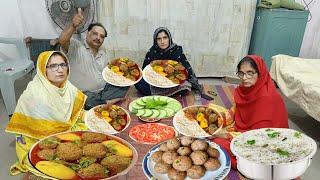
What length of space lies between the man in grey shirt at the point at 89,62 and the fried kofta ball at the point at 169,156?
1.38 metres

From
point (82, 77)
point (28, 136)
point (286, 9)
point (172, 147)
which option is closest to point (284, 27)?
point (286, 9)

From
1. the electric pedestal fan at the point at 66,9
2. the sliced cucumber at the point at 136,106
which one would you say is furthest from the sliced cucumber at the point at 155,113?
the electric pedestal fan at the point at 66,9

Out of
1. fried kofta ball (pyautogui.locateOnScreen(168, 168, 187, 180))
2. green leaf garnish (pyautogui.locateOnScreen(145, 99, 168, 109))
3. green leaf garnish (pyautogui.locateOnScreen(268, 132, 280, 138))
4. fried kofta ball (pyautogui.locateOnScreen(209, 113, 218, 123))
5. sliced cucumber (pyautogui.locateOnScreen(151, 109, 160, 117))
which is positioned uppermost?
green leaf garnish (pyautogui.locateOnScreen(268, 132, 280, 138))

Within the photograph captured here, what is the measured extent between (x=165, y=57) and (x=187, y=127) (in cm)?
120

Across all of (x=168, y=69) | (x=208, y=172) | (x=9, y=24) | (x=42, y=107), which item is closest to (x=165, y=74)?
(x=168, y=69)

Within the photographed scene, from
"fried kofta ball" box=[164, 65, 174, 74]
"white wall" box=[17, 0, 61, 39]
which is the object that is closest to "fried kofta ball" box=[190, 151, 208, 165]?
"fried kofta ball" box=[164, 65, 174, 74]

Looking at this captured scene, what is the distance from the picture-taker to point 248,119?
2.15m

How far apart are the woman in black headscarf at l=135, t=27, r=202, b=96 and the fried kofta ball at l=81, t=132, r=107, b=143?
4.40 ft

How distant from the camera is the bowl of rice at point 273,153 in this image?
4.54 feet

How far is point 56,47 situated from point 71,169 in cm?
217

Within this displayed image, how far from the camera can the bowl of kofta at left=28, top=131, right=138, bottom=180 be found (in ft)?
4.51

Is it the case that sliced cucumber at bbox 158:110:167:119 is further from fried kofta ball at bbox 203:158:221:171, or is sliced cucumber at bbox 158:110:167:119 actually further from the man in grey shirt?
fried kofta ball at bbox 203:158:221:171

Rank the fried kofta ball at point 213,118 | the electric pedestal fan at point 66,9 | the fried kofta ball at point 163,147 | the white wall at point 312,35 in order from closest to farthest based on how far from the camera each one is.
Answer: the fried kofta ball at point 163,147
the fried kofta ball at point 213,118
the electric pedestal fan at point 66,9
the white wall at point 312,35

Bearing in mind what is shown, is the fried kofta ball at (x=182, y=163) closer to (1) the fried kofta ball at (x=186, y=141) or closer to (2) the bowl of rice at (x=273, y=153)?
(1) the fried kofta ball at (x=186, y=141)
